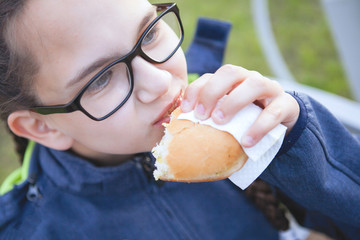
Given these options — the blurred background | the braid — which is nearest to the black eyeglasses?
the braid

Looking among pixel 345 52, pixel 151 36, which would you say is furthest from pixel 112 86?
pixel 345 52

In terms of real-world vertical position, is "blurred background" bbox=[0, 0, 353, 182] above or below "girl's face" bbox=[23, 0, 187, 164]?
below

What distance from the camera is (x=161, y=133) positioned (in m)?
1.17

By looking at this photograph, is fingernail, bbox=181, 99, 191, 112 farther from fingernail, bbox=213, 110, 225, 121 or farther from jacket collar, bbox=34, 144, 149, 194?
jacket collar, bbox=34, 144, 149, 194

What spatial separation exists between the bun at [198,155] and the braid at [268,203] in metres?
0.60

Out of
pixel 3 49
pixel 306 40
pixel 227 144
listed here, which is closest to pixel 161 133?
pixel 227 144

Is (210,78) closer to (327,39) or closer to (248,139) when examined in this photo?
(248,139)

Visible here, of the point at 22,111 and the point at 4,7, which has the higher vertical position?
the point at 4,7

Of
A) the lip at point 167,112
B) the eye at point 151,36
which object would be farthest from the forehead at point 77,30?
the lip at point 167,112

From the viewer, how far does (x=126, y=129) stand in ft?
3.75

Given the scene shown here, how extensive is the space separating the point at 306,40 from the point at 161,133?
A: 267cm

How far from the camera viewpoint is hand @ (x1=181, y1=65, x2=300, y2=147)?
922 millimetres

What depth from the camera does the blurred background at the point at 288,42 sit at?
9.98 ft

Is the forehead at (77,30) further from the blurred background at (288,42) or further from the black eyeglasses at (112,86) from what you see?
the blurred background at (288,42)
